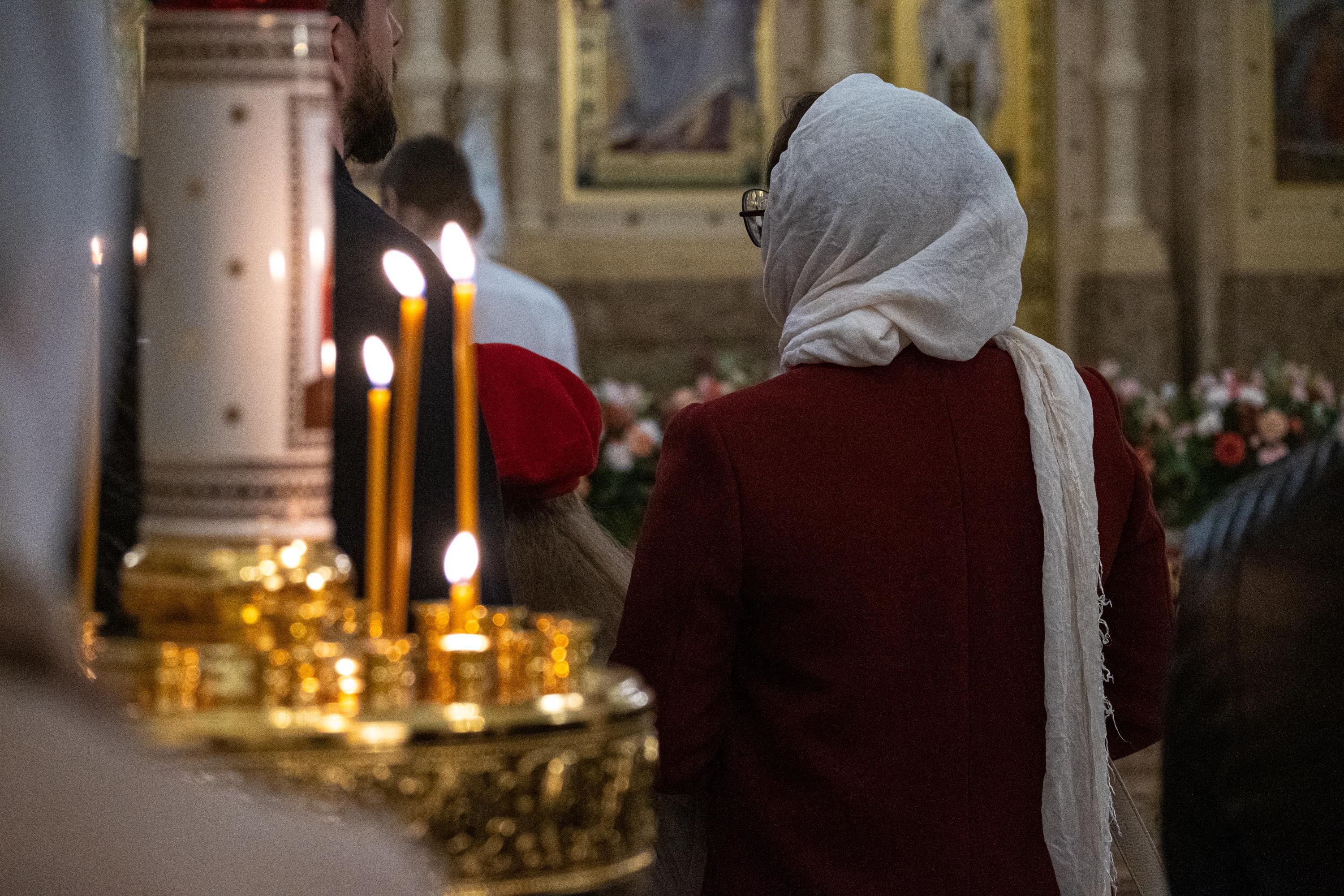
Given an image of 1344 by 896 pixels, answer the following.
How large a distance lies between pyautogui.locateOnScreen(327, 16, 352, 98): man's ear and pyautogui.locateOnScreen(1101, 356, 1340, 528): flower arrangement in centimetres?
456

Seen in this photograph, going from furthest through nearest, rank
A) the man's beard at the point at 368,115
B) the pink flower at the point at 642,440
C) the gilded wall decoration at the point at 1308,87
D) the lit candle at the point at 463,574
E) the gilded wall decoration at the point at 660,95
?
the gilded wall decoration at the point at 1308,87 → the gilded wall decoration at the point at 660,95 → the pink flower at the point at 642,440 → the man's beard at the point at 368,115 → the lit candle at the point at 463,574

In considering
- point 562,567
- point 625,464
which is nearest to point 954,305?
point 562,567

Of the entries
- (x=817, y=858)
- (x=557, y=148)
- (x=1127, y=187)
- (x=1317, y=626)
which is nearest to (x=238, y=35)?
(x=1317, y=626)

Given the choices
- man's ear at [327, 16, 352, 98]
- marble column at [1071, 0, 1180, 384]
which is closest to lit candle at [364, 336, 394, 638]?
man's ear at [327, 16, 352, 98]

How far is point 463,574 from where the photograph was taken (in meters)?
0.79

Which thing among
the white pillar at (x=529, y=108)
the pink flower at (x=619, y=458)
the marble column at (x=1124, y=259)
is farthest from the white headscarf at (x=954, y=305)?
the marble column at (x=1124, y=259)

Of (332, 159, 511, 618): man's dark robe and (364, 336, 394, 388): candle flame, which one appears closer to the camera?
(364, 336, 394, 388): candle flame

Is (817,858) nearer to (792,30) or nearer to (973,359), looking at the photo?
(973,359)

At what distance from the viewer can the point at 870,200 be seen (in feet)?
6.12

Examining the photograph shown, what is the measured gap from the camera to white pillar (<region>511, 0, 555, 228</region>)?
8.31m

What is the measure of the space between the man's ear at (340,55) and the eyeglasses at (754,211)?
706 millimetres

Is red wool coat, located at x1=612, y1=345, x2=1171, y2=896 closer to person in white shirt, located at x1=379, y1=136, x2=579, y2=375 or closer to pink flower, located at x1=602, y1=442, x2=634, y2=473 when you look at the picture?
person in white shirt, located at x1=379, y1=136, x2=579, y2=375

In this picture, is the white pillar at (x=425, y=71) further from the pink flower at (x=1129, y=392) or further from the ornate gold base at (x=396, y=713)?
the ornate gold base at (x=396, y=713)

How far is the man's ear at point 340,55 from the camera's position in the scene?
153 centimetres
